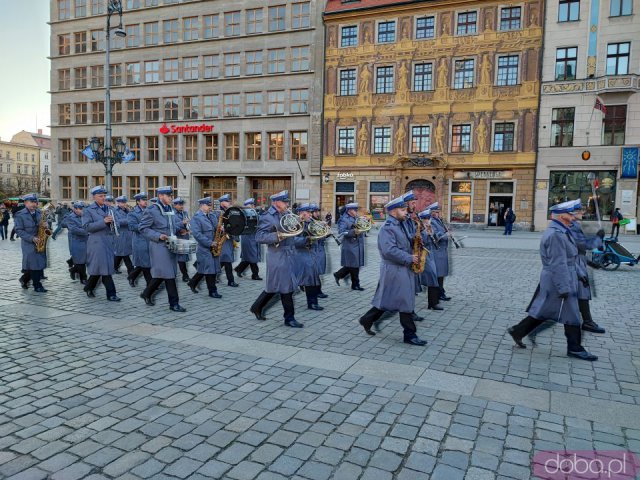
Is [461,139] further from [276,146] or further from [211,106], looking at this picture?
[211,106]

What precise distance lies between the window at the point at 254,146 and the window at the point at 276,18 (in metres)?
8.05

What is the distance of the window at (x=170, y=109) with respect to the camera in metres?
40.3

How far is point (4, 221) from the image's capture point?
957 inches

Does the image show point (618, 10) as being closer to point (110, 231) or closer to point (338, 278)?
point (338, 278)

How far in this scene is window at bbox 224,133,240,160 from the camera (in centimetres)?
3888

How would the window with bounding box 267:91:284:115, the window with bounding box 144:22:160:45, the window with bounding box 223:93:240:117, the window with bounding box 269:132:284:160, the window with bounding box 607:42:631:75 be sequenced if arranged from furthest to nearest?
the window with bounding box 144:22:160:45 → the window with bounding box 223:93:240:117 → the window with bounding box 269:132:284:160 → the window with bounding box 267:91:284:115 → the window with bounding box 607:42:631:75

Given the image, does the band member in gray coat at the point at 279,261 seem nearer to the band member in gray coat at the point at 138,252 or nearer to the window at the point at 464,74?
the band member in gray coat at the point at 138,252

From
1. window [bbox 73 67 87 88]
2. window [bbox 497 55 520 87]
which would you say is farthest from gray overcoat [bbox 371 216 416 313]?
window [bbox 73 67 87 88]

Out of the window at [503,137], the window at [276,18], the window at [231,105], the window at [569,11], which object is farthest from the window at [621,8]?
the window at [231,105]

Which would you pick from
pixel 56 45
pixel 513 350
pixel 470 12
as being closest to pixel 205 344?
pixel 513 350

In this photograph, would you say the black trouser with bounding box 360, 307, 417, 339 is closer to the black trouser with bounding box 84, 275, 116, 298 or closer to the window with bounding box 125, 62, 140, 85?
the black trouser with bounding box 84, 275, 116, 298

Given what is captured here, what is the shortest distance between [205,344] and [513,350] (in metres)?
3.95

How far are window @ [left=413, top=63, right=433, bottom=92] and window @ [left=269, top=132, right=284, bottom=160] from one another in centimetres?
1060

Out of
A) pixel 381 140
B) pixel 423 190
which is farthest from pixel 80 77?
pixel 423 190
